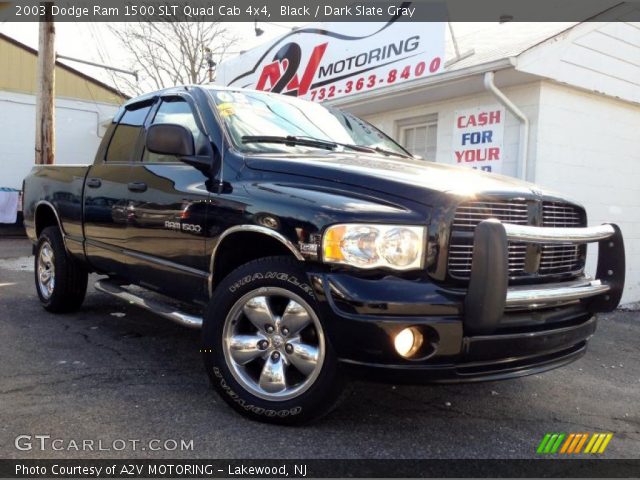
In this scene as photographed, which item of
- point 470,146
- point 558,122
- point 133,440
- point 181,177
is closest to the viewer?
point 133,440

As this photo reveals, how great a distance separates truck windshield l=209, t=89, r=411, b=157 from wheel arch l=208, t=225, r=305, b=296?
55 centimetres

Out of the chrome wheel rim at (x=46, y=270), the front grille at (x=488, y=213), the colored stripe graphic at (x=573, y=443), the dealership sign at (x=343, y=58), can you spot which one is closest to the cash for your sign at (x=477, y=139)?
the dealership sign at (x=343, y=58)

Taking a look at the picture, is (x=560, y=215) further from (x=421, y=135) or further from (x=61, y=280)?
(x=421, y=135)

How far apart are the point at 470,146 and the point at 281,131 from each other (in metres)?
4.70

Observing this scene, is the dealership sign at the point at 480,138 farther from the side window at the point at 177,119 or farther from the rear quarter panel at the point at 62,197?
the rear quarter panel at the point at 62,197

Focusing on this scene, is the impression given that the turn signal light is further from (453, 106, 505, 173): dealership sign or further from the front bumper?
(453, 106, 505, 173): dealership sign

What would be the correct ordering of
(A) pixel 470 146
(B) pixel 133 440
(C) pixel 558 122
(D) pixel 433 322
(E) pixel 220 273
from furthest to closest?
(A) pixel 470 146 → (C) pixel 558 122 → (E) pixel 220 273 → (B) pixel 133 440 → (D) pixel 433 322

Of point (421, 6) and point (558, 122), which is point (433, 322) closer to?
point (558, 122)

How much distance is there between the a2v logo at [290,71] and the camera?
33.0 feet

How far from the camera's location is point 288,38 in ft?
35.3

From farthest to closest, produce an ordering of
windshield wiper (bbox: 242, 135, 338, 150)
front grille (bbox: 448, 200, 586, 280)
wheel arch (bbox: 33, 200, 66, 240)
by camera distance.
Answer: wheel arch (bbox: 33, 200, 66, 240) → windshield wiper (bbox: 242, 135, 338, 150) → front grille (bbox: 448, 200, 586, 280)

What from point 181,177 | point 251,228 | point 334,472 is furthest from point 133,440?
point 181,177

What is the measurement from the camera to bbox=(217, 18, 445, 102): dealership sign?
8.14 metres

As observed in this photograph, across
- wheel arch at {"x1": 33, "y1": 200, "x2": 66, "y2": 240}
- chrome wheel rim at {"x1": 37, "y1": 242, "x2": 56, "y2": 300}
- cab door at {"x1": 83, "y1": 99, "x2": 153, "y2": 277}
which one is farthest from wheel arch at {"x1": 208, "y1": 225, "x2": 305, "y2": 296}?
chrome wheel rim at {"x1": 37, "y1": 242, "x2": 56, "y2": 300}
